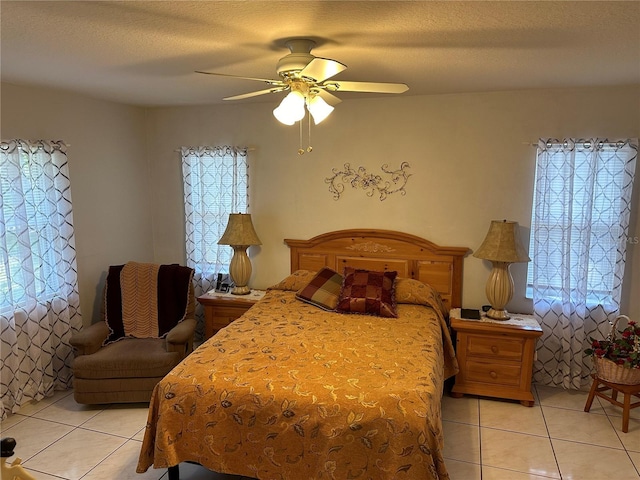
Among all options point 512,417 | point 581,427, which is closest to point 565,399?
point 581,427

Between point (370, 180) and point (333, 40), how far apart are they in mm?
1860

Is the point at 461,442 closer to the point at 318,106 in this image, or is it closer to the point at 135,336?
the point at 318,106

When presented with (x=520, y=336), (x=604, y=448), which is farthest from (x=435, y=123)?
(x=604, y=448)

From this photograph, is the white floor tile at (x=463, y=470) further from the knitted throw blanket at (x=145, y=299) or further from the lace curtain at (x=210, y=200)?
the lace curtain at (x=210, y=200)

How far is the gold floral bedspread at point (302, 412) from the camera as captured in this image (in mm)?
2023

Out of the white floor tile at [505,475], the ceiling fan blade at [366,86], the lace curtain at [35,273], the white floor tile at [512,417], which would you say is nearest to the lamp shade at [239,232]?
the lace curtain at [35,273]

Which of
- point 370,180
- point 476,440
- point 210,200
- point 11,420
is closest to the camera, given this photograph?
point 476,440

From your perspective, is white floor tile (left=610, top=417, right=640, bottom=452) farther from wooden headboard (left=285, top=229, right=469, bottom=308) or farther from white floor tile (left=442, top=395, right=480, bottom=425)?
wooden headboard (left=285, top=229, right=469, bottom=308)

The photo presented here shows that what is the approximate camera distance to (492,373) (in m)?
3.40

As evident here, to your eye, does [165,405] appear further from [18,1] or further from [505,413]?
[505,413]

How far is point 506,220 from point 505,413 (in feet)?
4.80

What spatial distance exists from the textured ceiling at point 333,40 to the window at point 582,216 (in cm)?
52

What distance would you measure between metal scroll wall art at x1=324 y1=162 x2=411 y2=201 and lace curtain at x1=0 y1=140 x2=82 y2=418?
215 cm

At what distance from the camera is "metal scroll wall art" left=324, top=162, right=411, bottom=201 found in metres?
3.85
